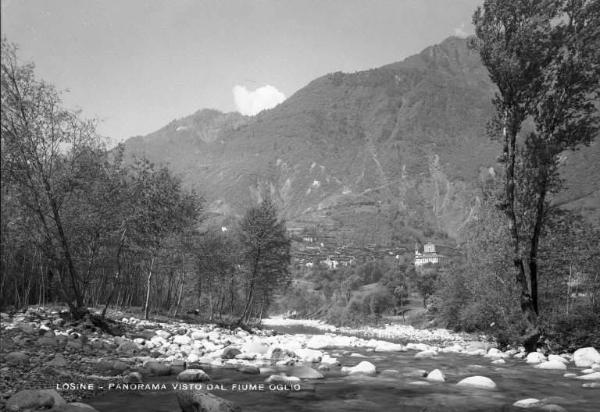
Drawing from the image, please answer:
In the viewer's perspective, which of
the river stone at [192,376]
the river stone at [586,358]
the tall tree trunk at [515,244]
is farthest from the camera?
the tall tree trunk at [515,244]

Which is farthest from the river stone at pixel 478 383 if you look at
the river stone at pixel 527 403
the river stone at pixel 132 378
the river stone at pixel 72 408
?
the river stone at pixel 72 408

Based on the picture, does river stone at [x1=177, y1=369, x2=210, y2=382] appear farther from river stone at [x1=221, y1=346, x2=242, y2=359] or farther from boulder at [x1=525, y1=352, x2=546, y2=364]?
boulder at [x1=525, y1=352, x2=546, y2=364]

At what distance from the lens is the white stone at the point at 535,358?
2017 centimetres

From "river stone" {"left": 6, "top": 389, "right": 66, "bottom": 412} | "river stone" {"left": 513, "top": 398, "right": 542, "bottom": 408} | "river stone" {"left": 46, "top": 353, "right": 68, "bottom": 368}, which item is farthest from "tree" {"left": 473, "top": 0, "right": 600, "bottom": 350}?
"river stone" {"left": 6, "top": 389, "right": 66, "bottom": 412}

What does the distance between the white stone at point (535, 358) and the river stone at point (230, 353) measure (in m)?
13.5

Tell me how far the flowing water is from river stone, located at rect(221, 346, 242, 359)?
→ 13.4 feet

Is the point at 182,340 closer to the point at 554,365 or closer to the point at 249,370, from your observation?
the point at 249,370

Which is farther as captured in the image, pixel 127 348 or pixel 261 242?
pixel 261 242

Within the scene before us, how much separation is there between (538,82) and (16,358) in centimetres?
2557

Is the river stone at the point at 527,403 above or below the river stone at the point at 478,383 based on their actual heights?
above

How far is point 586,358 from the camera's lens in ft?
63.3

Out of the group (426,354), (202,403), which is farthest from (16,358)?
(426,354)

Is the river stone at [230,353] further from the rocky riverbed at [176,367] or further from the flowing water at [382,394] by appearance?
the flowing water at [382,394]

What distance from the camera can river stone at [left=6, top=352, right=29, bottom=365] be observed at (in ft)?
42.7
